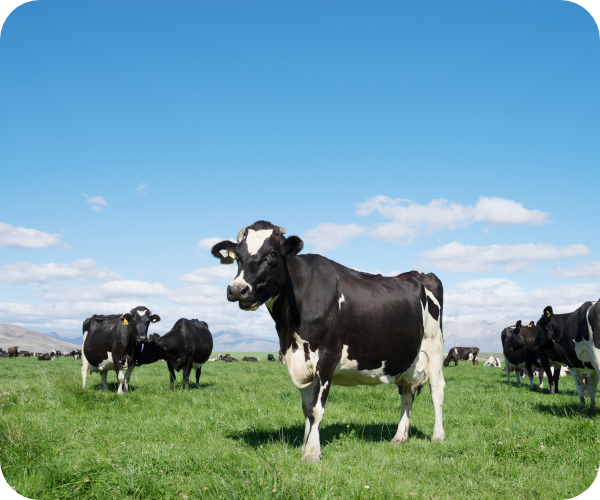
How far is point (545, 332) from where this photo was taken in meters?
13.4

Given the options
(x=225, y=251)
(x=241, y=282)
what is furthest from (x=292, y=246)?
A: (x=225, y=251)

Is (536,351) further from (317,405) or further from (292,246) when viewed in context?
(292,246)

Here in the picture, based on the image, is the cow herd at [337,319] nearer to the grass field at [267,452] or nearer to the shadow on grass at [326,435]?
the shadow on grass at [326,435]

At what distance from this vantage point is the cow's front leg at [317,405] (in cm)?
607

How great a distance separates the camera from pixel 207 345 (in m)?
17.8

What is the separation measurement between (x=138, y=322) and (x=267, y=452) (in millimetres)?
10031

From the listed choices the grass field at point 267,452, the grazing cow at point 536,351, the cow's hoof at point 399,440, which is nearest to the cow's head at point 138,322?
the grass field at point 267,452

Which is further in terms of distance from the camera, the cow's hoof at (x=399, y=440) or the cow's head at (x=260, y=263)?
the cow's hoof at (x=399, y=440)

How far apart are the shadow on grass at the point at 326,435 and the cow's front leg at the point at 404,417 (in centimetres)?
22

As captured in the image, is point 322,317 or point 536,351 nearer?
point 322,317

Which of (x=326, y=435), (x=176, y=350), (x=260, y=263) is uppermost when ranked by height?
(x=260, y=263)

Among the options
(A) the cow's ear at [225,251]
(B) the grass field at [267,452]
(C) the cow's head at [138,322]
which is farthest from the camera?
(C) the cow's head at [138,322]

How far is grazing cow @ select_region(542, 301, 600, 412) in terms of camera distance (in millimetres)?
9297

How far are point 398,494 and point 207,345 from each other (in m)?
14.1
